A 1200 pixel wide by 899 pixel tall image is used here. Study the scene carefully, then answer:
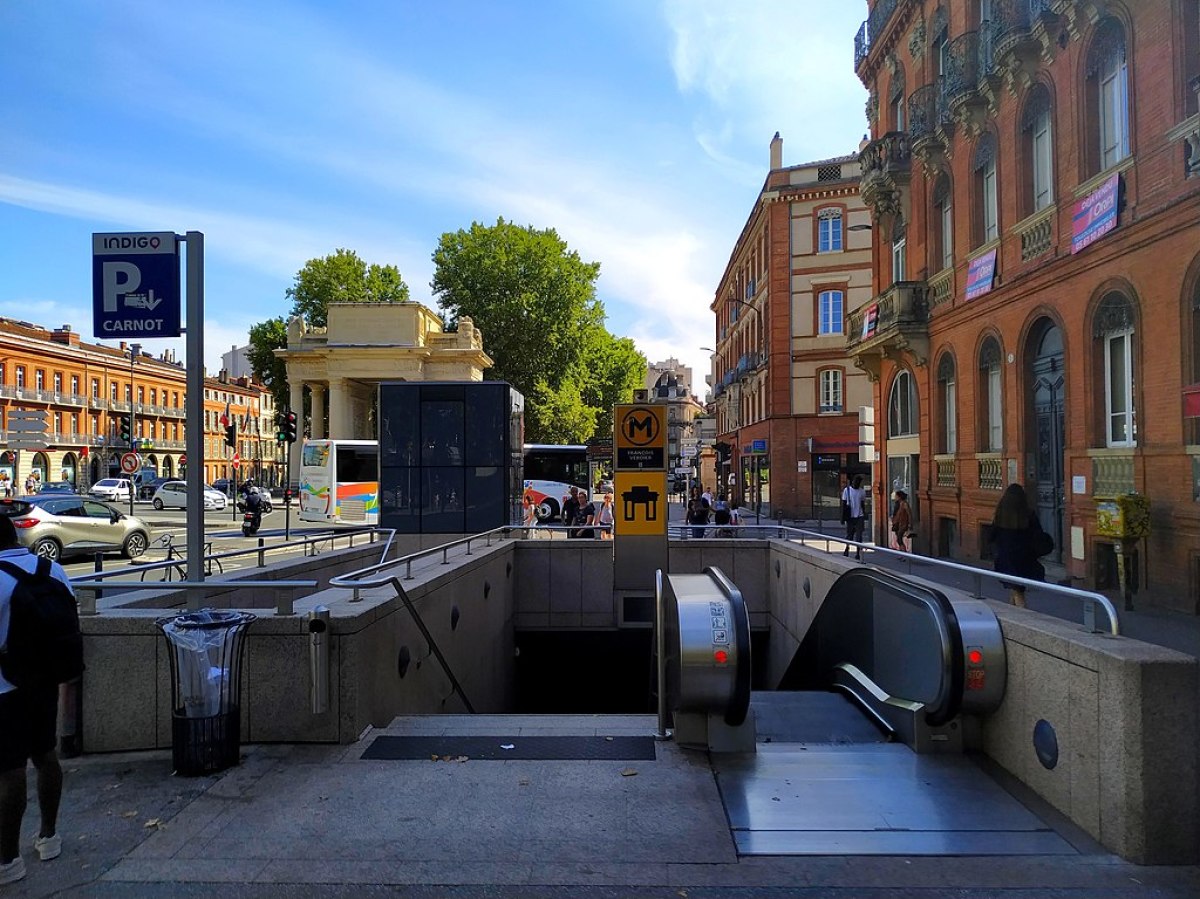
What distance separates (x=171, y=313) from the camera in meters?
6.13

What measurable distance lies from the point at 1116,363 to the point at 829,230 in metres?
25.4

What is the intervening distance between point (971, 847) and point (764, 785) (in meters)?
1.13

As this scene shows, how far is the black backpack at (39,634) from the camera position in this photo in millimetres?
3684

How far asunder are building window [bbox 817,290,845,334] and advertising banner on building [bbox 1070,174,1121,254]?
2321 cm

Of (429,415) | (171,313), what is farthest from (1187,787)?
(429,415)

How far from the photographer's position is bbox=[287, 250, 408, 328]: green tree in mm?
61344

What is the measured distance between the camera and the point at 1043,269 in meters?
14.7

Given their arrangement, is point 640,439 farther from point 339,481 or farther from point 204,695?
point 339,481

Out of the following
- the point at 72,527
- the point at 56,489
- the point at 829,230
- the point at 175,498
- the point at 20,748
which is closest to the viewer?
the point at 20,748

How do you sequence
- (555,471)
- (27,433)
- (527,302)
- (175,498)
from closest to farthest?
(27,433)
(555,471)
(175,498)
(527,302)

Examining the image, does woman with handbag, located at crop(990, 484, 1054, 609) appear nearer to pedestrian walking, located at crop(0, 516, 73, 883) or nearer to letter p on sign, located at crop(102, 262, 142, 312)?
letter p on sign, located at crop(102, 262, 142, 312)

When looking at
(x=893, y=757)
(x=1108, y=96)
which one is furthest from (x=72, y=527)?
(x=1108, y=96)

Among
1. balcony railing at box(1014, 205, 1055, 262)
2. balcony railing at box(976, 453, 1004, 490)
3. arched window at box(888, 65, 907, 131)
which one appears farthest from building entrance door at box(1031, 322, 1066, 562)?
arched window at box(888, 65, 907, 131)

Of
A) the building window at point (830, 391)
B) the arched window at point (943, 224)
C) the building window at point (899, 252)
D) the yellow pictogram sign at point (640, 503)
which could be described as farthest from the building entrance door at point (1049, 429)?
the building window at point (830, 391)
